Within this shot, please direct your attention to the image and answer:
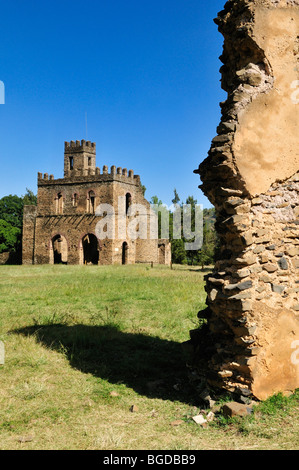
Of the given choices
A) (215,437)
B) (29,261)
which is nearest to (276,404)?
(215,437)

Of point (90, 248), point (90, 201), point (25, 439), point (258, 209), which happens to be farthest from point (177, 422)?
point (90, 248)

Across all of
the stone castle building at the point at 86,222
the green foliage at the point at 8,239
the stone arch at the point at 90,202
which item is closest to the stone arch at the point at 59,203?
the stone castle building at the point at 86,222

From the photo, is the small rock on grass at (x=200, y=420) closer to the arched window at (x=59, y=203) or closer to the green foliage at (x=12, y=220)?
the arched window at (x=59, y=203)

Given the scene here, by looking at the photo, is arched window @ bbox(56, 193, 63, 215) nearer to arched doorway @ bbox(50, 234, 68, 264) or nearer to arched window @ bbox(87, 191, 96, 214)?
arched doorway @ bbox(50, 234, 68, 264)

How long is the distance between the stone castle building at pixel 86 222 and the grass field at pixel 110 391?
24.1 m

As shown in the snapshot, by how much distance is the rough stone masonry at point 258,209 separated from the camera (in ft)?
13.3

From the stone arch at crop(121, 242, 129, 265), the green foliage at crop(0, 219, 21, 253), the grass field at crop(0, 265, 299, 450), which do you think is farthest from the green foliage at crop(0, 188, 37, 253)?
the grass field at crop(0, 265, 299, 450)

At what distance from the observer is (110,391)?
4688 millimetres

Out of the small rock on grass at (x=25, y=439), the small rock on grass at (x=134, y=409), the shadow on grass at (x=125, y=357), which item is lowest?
the small rock on grass at (x=25, y=439)

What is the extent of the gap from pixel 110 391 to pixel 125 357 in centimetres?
116

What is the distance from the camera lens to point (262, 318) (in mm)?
4074
